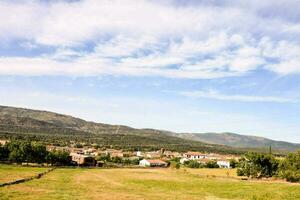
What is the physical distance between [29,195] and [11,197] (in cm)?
405

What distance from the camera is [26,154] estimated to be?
150m

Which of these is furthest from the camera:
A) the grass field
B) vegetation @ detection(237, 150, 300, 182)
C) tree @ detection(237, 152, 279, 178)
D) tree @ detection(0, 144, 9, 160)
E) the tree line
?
the tree line

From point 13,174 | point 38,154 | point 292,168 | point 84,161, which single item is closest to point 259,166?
point 292,168

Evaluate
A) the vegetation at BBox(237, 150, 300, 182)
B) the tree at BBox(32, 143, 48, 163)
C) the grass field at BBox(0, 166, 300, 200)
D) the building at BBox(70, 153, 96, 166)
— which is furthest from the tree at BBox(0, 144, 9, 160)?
the vegetation at BBox(237, 150, 300, 182)

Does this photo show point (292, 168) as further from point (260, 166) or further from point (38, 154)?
point (38, 154)

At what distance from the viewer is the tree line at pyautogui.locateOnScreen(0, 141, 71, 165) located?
146625mm

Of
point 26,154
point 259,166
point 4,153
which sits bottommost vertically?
point 4,153

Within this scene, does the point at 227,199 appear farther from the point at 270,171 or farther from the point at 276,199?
the point at 270,171

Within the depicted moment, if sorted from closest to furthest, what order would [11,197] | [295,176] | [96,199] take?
[11,197] < [96,199] < [295,176]

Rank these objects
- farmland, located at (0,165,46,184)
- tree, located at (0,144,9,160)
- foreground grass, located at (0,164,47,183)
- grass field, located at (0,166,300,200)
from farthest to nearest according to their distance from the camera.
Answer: tree, located at (0,144,9,160)
foreground grass, located at (0,164,47,183)
farmland, located at (0,165,46,184)
grass field, located at (0,166,300,200)

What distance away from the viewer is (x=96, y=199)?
51219mm

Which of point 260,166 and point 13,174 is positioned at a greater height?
point 260,166

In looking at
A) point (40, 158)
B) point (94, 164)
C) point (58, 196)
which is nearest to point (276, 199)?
point (58, 196)

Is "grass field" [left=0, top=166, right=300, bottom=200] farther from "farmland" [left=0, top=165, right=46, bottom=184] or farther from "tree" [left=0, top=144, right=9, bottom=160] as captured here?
"tree" [left=0, top=144, right=9, bottom=160]
